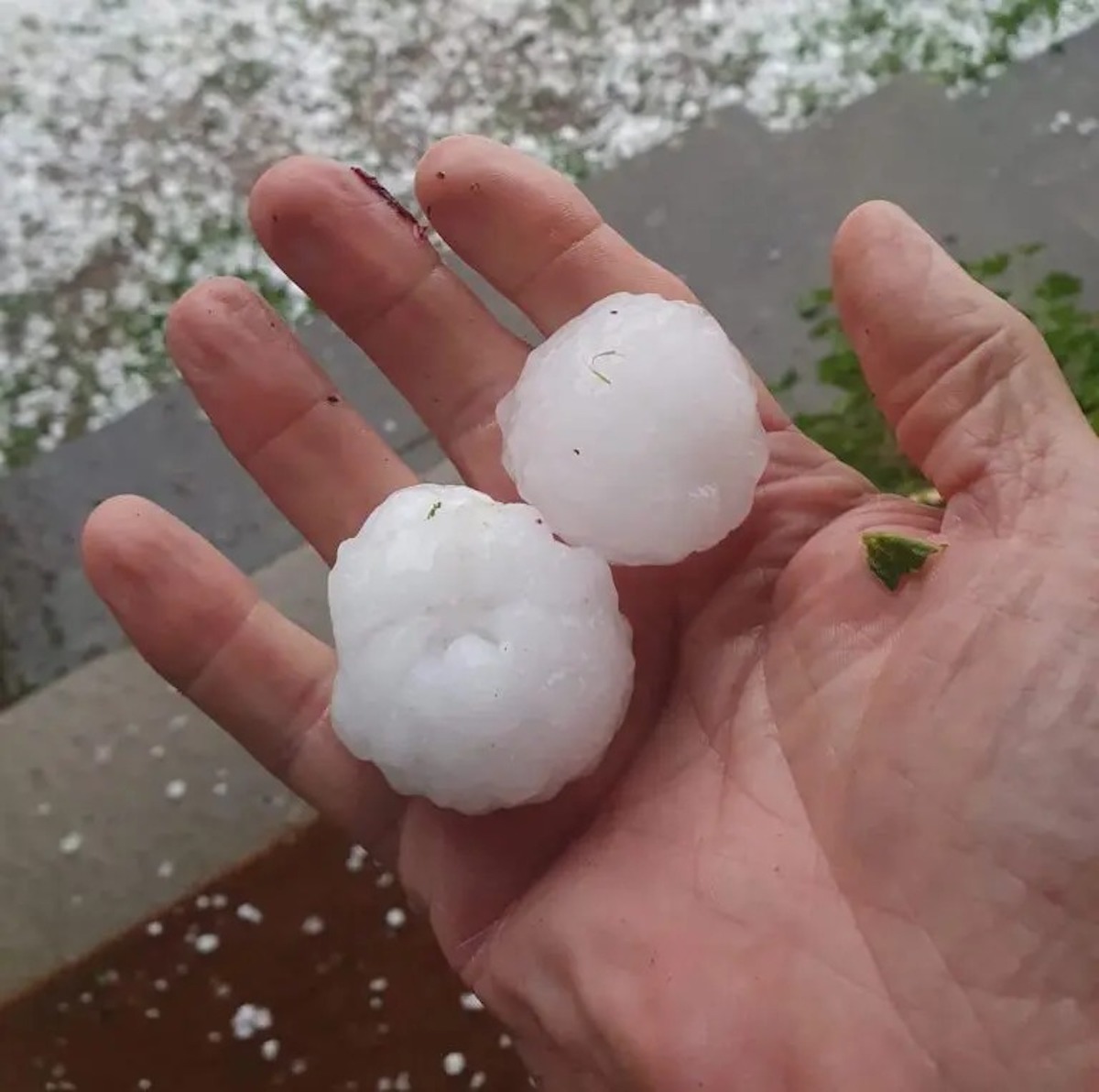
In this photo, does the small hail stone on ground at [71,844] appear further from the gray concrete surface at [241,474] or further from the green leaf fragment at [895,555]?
the green leaf fragment at [895,555]

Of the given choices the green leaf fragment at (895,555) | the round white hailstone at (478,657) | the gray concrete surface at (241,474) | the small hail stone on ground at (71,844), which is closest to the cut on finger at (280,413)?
the round white hailstone at (478,657)

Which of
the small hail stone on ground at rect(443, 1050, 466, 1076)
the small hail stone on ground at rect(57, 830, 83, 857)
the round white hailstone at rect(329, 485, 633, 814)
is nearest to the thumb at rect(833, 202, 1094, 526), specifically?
the round white hailstone at rect(329, 485, 633, 814)

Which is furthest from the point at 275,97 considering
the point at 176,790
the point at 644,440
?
the point at 644,440

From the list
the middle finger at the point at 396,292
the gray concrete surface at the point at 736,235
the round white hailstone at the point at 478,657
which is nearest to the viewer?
the round white hailstone at the point at 478,657

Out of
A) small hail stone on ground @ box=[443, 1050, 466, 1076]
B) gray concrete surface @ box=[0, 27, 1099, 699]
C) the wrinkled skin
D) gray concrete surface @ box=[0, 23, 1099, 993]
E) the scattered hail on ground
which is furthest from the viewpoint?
the scattered hail on ground

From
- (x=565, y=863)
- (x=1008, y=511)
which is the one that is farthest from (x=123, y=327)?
(x=1008, y=511)

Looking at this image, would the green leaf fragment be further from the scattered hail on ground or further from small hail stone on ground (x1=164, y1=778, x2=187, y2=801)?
the scattered hail on ground
